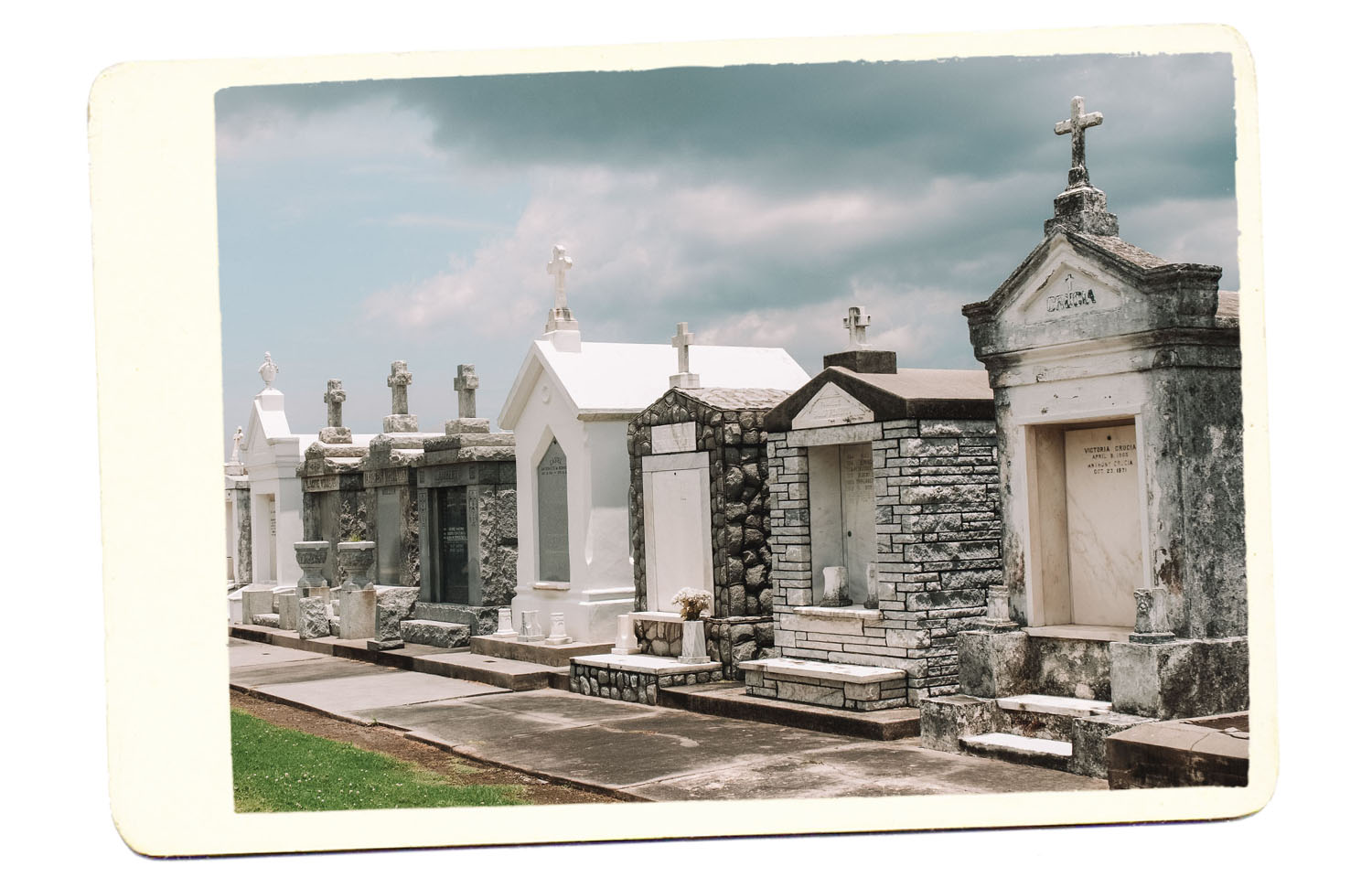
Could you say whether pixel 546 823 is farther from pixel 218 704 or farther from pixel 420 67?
pixel 420 67

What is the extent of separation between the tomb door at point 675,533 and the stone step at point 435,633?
11.0 ft

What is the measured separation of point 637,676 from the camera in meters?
11.5

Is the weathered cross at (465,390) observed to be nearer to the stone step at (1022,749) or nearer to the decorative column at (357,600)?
the decorative column at (357,600)

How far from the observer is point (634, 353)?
14.9 metres

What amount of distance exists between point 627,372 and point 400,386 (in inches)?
191

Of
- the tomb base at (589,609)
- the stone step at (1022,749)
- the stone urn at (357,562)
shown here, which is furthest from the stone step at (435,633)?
the stone step at (1022,749)

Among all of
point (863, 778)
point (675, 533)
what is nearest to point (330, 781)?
point (863, 778)

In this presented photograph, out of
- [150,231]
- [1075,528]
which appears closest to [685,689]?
[1075,528]

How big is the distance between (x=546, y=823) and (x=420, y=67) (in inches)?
156

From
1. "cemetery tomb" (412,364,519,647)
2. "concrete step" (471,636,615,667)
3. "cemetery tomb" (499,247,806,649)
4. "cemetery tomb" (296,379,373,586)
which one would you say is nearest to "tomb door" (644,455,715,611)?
"concrete step" (471,636,615,667)

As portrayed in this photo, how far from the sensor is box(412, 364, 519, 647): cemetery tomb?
15.4 m

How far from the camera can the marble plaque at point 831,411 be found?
10180 millimetres

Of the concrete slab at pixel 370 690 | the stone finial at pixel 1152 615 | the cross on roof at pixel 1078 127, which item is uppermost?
the cross on roof at pixel 1078 127

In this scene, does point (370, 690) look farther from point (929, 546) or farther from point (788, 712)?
point (929, 546)
